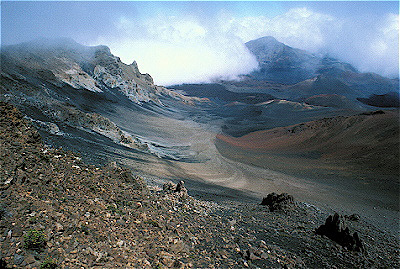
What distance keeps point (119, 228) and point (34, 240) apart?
134 cm

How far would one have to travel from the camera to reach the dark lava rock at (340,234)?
591 cm

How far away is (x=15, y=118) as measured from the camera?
526 centimetres

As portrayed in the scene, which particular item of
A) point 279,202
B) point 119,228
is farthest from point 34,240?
point 279,202

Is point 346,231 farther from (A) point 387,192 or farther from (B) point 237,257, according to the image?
(A) point 387,192

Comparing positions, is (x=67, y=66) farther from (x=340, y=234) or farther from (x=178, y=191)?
(x=340, y=234)

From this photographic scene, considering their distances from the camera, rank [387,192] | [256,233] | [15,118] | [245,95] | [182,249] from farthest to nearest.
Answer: [245,95], [387,192], [256,233], [15,118], [182,249]

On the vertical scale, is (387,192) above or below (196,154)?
above

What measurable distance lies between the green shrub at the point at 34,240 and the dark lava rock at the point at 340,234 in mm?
6547

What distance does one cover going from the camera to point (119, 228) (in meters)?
4.03

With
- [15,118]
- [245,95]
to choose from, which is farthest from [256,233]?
[245,95]

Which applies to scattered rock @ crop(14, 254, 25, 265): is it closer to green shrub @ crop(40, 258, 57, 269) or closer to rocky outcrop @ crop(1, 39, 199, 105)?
green shrub @ crop(40, 258, 57, 269)

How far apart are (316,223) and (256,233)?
2821 millimetres

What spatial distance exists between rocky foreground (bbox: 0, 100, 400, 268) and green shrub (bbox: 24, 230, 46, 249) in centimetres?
1

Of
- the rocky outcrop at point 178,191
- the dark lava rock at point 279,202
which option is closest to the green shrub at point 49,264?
the rocky outcrop at point 178,191
